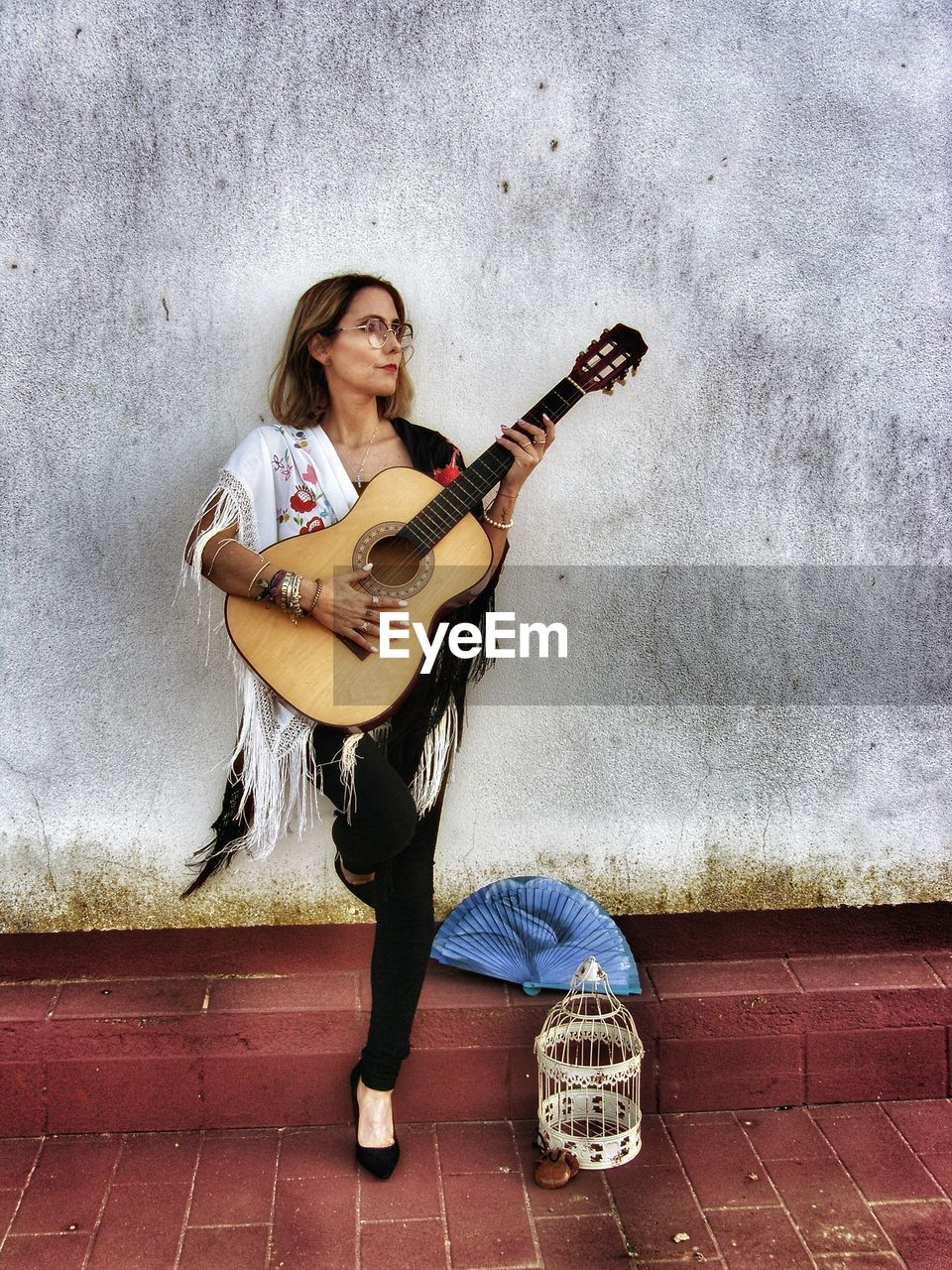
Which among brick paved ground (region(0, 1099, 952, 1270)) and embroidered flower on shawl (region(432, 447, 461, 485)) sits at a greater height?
embroidered flower on shawl (region(432, 447, 461, 485))

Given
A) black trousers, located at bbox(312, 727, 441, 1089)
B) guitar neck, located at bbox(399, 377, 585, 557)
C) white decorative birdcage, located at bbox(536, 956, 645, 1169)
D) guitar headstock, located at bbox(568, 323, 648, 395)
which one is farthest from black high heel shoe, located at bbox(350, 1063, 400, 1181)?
guitar headstock, located at bbox(568, 323, 648, 395)

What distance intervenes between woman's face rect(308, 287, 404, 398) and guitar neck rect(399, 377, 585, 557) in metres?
0.32

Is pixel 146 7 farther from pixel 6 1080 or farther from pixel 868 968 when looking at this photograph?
pixel 868 968

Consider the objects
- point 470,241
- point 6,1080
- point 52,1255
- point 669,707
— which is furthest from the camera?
point 669,707

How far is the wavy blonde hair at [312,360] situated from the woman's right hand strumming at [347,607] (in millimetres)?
491

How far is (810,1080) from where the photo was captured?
299 centimetres

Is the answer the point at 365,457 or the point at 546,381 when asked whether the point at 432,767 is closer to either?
the point at 365,457

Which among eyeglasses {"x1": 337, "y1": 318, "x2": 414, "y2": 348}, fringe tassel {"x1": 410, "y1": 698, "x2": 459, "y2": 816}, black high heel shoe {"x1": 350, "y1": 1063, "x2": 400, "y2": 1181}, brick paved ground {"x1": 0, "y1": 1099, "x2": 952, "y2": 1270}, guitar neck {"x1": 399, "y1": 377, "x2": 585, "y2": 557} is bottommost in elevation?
brick paved ground {"x1": 0, "y1": 1099, "x2": 952, "y2": 1270}

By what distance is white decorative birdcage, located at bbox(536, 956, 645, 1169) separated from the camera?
2.62 meters

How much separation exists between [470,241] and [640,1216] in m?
2.53

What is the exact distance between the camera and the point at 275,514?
8.55 feet

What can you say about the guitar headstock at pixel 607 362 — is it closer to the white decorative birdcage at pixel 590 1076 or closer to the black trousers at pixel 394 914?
the black trousers at pixel 394 914

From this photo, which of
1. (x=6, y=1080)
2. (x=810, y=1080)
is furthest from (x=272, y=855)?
(x=810, y=1080)

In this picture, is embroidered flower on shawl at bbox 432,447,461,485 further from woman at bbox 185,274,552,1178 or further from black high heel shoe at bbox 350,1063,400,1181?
black high heel shoe at bbox 350,1063,400,1181
